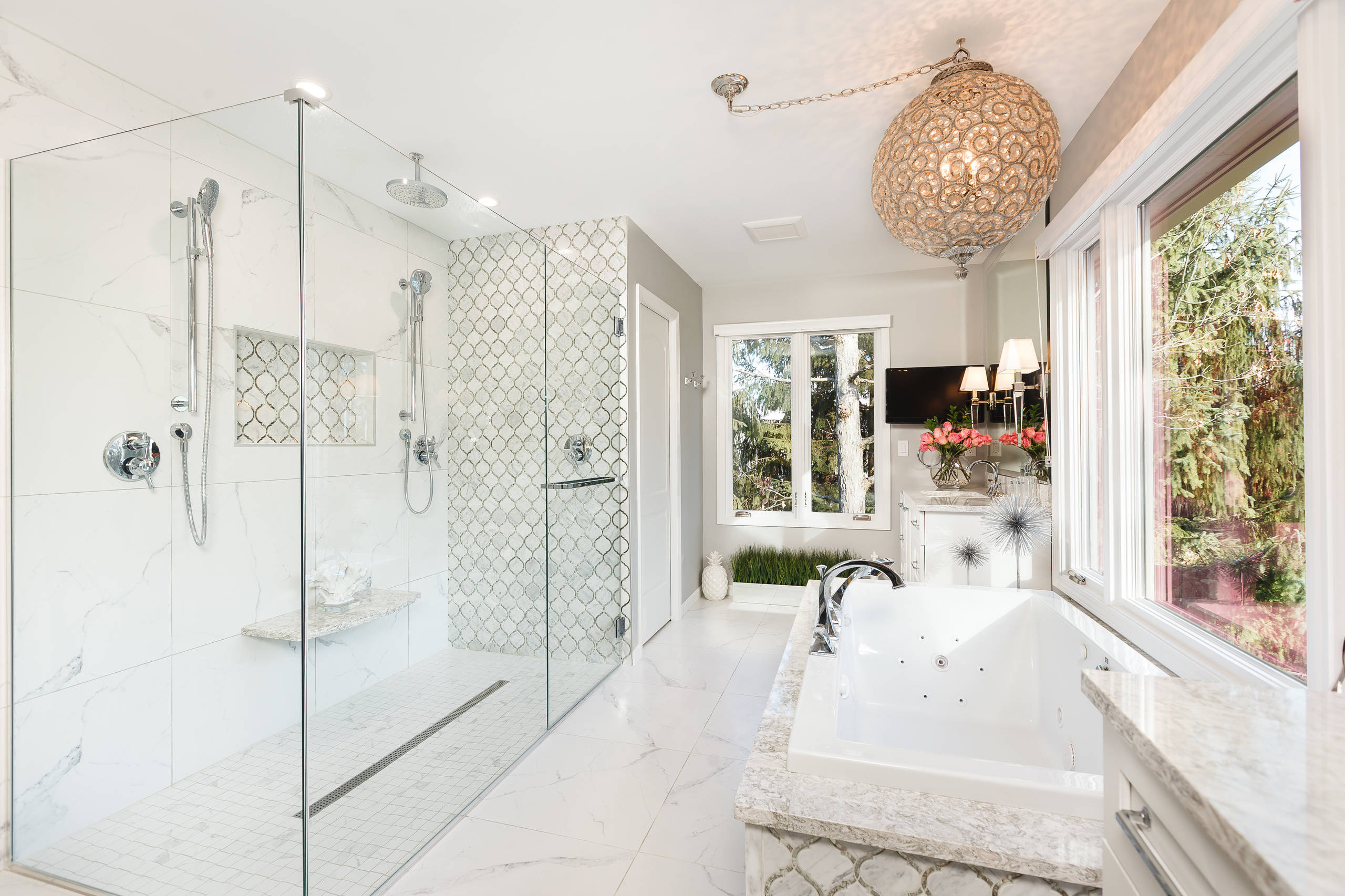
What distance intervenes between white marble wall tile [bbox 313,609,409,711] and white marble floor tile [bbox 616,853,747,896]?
90 centimetres

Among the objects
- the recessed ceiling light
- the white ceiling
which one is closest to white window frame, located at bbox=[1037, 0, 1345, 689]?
the white ceiling

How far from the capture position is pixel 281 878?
59.0 inches

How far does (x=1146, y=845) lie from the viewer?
0.58 metres

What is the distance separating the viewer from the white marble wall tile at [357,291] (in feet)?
5.05

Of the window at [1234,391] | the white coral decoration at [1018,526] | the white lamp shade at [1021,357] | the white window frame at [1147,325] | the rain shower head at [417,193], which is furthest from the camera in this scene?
the white lamp shade at [1021,357]

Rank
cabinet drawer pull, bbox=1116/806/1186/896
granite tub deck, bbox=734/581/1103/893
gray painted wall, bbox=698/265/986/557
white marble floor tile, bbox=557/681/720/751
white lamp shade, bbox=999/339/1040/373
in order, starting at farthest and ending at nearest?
gray painted wall, bbox=698/265/986/557
white lamp shade, bbox=999/339/1040/373
white marble floor tile, bbox=557/681/720/751
granite tub deck, bbox=734/581/1103/893
cabinet drawer pull, bbox=1116/806/1186/896

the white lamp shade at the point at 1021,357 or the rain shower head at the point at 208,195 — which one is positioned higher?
the rain shower head at the point at 208,195

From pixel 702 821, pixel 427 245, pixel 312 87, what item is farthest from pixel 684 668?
pixel 312 87

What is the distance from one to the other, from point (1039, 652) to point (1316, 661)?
A: 1.19 m

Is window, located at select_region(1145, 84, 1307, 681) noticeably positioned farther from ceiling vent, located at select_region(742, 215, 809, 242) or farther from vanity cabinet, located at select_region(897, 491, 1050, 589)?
ceiling vent, located at select_region(742, 215, 809, 242)

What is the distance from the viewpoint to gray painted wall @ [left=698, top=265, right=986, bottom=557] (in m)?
4.21

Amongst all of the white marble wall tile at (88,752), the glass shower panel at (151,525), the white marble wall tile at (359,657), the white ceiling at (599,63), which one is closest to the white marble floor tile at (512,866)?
the glass shower panel at (151,525)

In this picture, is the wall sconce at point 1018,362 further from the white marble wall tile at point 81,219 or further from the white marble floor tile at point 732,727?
the white marble wall tile at point 81,219

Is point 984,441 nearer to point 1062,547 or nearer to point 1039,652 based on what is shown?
point 1062,547
